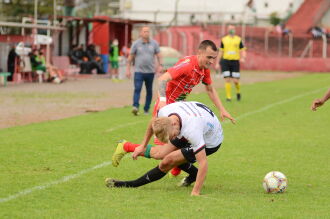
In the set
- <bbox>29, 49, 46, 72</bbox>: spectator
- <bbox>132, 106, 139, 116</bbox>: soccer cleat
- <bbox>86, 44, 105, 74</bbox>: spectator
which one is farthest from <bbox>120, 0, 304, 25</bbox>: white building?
<bbox>132, 106, 139, 116</bbox>: soccer cleat

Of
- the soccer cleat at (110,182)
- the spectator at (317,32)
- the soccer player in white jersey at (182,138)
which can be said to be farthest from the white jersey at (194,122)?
the spectator at (317,32)

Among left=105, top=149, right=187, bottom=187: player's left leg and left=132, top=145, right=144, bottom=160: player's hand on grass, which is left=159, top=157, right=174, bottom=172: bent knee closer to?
left=105, top=149, right=187, bottom=187: player's left leg

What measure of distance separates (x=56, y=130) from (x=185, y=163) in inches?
245

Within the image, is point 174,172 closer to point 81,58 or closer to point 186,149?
point 186,149

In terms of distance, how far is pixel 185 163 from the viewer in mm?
9000

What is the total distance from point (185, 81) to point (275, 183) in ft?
7.41

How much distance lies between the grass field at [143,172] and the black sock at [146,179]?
3.7 inches

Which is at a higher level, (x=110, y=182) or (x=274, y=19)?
(x=274, y=19)

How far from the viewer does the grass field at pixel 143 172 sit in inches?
301

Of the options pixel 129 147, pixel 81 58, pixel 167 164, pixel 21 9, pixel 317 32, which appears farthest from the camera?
pixel 317 32

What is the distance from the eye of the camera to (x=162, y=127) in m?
7.71

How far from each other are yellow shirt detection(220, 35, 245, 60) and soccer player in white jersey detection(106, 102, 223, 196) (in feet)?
46.3

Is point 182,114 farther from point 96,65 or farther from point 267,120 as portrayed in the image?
point 96,65

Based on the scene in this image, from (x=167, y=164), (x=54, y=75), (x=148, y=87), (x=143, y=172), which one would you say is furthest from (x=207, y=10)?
(x=167, y=164)
